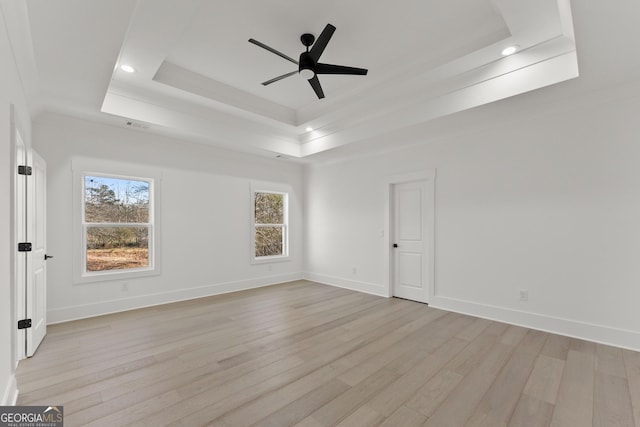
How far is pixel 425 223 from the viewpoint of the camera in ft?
16.0

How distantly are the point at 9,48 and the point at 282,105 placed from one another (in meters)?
3.22

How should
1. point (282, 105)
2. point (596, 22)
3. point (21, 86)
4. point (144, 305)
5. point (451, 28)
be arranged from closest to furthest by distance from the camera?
point (596, 22), point (21, 86), point (451, 28), point (144, 305), point (282, 105)

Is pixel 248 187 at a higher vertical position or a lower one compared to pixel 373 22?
lower

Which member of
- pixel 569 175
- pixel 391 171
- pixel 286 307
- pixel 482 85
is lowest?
pixel 286 307

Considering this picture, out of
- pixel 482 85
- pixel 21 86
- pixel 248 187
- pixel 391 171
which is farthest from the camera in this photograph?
pixel 248 187

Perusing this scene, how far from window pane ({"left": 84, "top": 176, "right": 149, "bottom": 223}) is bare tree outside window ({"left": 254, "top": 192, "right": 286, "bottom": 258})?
206 cm

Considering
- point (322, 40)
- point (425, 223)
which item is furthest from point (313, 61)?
point (425, 223)

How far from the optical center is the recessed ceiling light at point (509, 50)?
2838mm

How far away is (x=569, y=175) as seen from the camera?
3525 mm

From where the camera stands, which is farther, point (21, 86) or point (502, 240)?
point (502, 240)

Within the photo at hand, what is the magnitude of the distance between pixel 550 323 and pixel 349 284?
3.20 m

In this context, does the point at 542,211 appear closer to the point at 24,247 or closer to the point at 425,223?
the point at 425,223

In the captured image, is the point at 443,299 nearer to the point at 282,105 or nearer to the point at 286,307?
the point at 286,307

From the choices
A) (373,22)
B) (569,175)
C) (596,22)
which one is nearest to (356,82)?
(373,22)
